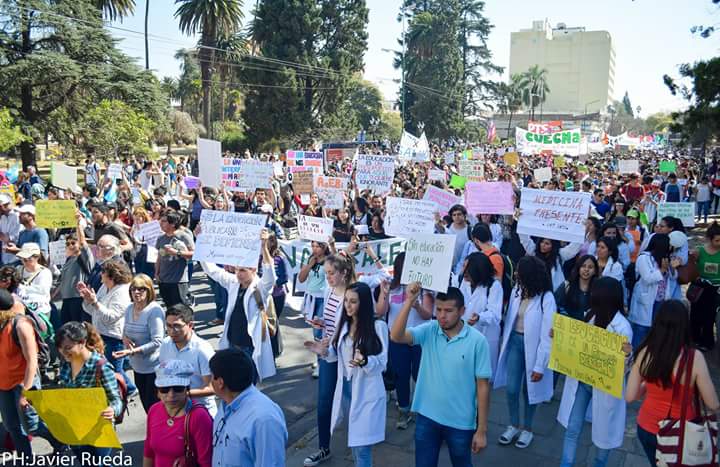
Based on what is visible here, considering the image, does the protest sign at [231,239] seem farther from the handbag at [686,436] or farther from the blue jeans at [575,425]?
the handbag at [686,436]

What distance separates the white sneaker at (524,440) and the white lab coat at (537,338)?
0.39 meters

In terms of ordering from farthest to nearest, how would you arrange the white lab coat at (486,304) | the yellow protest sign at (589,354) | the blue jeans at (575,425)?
1. the white lab coat at (486,304)
2. the blue jeans at (575,425)
3. the yellow protest sign at (589,354)

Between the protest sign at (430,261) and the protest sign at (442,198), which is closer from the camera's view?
the protest sign at (430,261)

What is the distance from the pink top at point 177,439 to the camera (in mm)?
3189

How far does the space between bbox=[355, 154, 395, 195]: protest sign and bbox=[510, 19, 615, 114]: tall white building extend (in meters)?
142

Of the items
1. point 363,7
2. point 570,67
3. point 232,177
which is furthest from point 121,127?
point 570,67

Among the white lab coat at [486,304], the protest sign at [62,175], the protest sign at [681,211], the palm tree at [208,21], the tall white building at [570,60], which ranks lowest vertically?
the white lab coat at [486,304]

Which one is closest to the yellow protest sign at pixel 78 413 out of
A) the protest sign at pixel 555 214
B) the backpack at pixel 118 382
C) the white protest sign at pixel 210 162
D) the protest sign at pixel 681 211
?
the backpack at pixel 118 382

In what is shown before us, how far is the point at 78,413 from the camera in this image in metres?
3.78

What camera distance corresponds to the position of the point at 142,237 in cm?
855

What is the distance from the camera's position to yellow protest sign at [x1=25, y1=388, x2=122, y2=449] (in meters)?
3.73

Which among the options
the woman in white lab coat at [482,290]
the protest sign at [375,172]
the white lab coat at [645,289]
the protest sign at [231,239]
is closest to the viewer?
the woman in white lab coat at [482,290]

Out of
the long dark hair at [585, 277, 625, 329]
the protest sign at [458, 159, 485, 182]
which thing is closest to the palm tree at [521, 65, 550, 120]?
the protest sign at [458, 159, 485, 182]

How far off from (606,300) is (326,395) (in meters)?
2.34
